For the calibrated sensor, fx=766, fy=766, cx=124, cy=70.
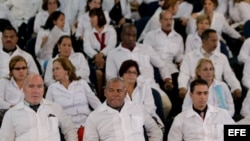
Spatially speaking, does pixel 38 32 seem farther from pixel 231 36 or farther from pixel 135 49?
pixel 231 36

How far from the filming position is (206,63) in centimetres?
688

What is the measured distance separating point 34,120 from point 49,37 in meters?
2.59

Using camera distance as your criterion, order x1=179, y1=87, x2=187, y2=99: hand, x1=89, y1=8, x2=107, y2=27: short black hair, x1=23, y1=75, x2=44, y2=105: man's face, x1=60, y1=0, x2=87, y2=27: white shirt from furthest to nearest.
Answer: x1=60, y1=0, x2=87, y2=27: white shirt
x1=89, y1=8, x2=107, y2=27: short black hair
x1=179, y1=87, x2=187, y2=99: hand
x1=23, y1=75, x2=44, y2=105: man's face

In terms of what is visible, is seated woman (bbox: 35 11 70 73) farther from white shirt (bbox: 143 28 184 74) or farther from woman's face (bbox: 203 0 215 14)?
woman's face (bbox: 203 0 215 14)

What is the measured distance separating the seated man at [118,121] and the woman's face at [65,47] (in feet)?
4.95

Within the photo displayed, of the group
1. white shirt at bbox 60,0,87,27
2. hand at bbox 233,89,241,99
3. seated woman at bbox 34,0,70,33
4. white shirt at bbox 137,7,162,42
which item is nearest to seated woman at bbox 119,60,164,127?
hand at bbox 233,89,241,99

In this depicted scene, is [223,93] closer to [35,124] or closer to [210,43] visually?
[210,43]

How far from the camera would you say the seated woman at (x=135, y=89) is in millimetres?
6770

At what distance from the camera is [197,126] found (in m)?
6.11

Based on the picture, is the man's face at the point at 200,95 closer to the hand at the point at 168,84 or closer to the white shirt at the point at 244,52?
the hand at the point at 168,84

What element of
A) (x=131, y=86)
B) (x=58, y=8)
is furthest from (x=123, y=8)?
(x=131, y=86)

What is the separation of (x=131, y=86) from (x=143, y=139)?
2.88 feet

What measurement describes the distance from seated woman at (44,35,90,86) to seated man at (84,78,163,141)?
143cm

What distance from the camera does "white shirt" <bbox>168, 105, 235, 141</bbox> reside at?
6.06 m
